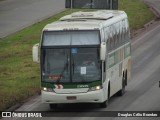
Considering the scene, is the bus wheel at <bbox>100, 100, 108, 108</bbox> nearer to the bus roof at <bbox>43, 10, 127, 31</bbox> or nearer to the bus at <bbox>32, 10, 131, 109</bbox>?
the bus at <bbox>32, 10, 131, 109</bbox>

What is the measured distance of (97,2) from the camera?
59.6 m

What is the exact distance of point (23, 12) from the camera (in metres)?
69.1

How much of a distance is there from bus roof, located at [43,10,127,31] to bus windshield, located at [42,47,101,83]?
2.76ft

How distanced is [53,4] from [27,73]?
38.8 meters

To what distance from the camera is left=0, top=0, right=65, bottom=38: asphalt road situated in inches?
2354

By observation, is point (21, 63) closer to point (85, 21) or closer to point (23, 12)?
point (85, 21)

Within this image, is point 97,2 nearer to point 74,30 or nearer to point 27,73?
point 27,73

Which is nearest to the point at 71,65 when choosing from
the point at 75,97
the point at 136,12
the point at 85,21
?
the point at 75,97

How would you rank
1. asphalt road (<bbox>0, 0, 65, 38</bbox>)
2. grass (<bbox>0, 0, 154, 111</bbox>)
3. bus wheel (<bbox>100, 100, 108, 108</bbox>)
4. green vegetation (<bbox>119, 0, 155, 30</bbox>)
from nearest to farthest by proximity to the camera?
bus wheel (<bbox>100, 100, 108, 108</bbox>) → grass (<bbox>0, 0, 154, 111</bbox>) → green vegetation (<bbox>119, 0, 155, 30</bbox>) → asphalt road (<bbox>0, 0, 65, 38</bbox>)

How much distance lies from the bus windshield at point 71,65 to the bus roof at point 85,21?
84 centimetres

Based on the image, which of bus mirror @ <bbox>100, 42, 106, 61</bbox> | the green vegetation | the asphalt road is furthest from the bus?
the green vegetation

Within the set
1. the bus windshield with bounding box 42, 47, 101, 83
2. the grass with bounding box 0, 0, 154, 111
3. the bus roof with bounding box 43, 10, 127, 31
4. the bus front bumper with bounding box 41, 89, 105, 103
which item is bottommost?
the grass with bounding box 0, 0, 154, 111

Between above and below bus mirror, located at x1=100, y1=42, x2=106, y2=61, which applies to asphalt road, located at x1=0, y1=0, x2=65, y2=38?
below

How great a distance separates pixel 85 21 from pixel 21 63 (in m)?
13.2
